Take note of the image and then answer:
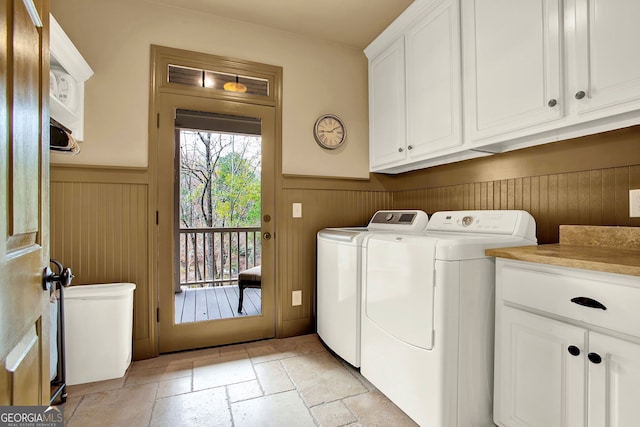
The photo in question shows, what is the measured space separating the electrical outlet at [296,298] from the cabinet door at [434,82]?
1.44 meters

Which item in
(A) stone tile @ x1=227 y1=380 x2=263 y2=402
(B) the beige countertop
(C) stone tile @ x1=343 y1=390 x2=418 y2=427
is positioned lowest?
(C) stone tile @ x1=343 y1=390 x2=418 y2=427

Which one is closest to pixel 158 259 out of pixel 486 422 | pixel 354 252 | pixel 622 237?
pixel 354 252

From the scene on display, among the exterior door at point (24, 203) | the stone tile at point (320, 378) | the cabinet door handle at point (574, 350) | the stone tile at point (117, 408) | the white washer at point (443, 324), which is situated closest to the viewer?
the exterior door at point (24, 203)

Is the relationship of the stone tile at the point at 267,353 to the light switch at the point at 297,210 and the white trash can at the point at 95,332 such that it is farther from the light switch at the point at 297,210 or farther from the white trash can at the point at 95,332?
the light switch at the point at 297,210

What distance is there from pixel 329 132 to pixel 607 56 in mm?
1837

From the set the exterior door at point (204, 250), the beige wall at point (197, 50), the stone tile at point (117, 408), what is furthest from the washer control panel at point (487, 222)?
the stone tile at point (117, 408)

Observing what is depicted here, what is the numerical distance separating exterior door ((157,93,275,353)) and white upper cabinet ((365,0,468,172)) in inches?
36.7

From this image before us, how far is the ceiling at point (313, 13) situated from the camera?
226 centimetres

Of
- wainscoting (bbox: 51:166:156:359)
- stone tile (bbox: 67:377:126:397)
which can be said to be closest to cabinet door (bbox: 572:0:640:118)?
wainscoting (bbox: 51:166:156:359)

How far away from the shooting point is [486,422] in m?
1.43

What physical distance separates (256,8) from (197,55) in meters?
0.56

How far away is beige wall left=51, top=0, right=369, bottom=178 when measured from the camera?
2109 millimetres

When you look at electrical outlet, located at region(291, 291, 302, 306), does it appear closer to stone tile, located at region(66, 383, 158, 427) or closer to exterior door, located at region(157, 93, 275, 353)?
exterior door, located at region(157, 93, 275, 353)

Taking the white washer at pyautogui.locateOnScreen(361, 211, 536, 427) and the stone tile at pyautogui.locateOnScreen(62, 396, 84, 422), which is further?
the stone tile at pyautogui.locateOnScreen(62, 396, 84, 422)
